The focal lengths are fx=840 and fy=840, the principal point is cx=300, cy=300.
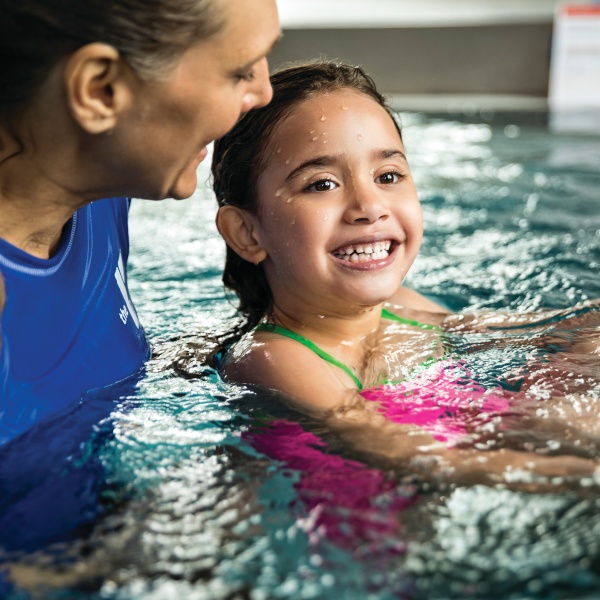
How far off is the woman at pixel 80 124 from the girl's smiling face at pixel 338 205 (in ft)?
1.03

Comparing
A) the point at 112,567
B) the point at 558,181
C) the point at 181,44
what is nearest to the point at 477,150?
the point at 558,181

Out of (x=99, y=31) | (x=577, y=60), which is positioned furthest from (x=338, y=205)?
(x=577, y=60)

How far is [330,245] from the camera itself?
1835 millimetres

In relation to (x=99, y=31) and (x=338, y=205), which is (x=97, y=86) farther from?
(x=338, y=205)

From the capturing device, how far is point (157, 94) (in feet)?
4.58

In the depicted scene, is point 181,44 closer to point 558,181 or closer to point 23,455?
point 23,455

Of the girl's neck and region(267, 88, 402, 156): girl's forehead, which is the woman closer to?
region(267, 88, 402, 156): girl's forehead

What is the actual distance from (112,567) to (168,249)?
7.51ft

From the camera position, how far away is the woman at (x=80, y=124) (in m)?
1.34

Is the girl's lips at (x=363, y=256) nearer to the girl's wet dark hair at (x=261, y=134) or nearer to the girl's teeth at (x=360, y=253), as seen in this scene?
the girl's teeth at (x=360, y=253)

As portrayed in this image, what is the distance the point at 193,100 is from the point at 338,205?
0.50 meters

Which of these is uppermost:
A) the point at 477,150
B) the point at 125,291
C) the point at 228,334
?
the point at 125,291

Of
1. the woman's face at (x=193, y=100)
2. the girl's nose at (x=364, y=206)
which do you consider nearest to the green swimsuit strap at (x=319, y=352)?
the girl's nose at (x=364, y=206)

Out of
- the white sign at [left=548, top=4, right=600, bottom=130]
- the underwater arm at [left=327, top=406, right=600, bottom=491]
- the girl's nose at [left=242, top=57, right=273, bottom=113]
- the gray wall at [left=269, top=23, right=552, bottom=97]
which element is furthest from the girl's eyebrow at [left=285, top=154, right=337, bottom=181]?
the gray wall at [left=269, top=23, right=552, bottom=97]
